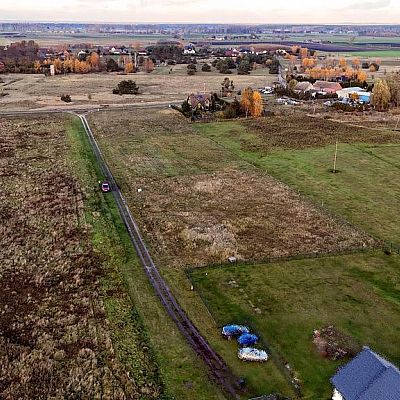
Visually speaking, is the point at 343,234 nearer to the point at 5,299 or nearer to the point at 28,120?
the point at 5,299

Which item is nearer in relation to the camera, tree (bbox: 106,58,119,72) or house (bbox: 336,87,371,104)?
house (bbox: 336,87,371,104)

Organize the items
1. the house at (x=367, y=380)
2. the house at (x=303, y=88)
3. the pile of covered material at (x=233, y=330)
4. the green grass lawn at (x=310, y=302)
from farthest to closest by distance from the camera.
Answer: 1. the house at (x=303, y=88)
2. the pile of covered material at (x=233, y=330)
3. the green grass lawn at (x=310, y=302)
4. the house at (x=367, y=380)

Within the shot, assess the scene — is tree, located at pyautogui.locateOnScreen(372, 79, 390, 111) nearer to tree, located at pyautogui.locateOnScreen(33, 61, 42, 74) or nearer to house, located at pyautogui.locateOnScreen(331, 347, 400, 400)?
house, located at pyautogui.locateOnScreen(331, 347, 400, 400)

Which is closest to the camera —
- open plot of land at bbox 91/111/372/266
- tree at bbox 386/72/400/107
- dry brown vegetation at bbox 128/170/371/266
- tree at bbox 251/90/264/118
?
dry brown vegetation at bbox 128/170/371/266

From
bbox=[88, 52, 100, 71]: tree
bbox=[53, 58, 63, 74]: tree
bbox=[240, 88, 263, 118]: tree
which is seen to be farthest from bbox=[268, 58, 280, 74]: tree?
bbox=[240, 88, 263, 118]: tree

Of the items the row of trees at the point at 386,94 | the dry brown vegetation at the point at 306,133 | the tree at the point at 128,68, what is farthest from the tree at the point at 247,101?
the tree at the point at 128,68

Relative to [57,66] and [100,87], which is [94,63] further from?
[100,87]

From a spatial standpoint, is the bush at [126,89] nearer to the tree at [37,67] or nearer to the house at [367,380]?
the tree at [37,67]
